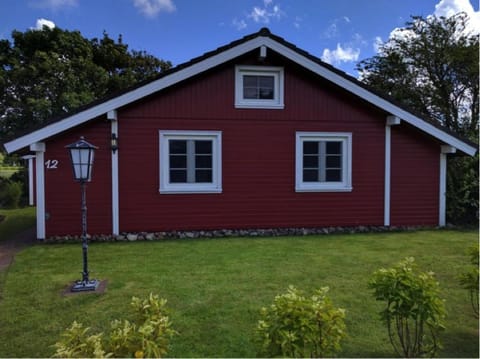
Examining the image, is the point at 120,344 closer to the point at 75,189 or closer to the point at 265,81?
the point at 75,189

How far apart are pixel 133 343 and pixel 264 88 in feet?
22.9

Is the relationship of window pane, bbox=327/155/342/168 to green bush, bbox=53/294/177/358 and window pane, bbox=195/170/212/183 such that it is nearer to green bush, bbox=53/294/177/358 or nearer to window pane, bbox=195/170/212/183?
window pane, bbox=195/170/212/183

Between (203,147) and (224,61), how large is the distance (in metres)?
1.94

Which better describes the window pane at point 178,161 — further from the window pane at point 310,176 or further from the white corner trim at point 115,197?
the window pane at point 310,176

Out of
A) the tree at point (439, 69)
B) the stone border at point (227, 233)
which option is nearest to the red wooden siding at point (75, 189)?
the stone border at point (227, 233)

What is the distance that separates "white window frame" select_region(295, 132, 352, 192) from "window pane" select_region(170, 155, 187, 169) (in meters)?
2.60

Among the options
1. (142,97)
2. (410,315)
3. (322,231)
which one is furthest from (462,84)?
(410,315)

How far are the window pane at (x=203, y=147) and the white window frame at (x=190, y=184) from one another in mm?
76

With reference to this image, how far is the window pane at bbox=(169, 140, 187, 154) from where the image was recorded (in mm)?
7734

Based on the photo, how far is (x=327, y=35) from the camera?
34.8 feet

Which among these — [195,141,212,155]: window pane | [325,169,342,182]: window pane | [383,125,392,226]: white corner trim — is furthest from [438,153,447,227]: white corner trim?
[195,141,212,155]: window pane

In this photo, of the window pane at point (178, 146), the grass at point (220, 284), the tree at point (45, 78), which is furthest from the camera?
the tree at point (45, 78)

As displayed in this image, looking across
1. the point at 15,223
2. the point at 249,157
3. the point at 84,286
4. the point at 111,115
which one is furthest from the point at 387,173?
the point at 15,223

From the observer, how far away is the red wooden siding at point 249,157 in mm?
7582
